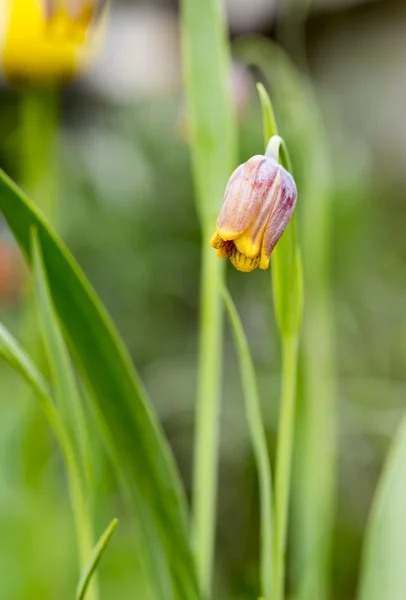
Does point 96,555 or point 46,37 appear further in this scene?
point 46,37

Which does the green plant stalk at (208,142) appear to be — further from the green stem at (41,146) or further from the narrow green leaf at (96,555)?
the green stem at (41,146)

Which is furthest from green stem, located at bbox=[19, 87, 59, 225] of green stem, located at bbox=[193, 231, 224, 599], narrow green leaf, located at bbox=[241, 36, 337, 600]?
green stem, located at bbox=[193, 231, 224, 599]

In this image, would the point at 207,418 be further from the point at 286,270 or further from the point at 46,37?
the point at 46,37

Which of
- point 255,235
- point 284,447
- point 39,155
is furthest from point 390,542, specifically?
point 39,155

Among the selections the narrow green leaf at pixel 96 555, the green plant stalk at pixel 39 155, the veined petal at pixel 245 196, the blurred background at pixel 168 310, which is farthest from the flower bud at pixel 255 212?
the green plant stalk at pixel 39 155

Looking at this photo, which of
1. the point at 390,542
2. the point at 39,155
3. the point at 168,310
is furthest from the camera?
the point at 168,310

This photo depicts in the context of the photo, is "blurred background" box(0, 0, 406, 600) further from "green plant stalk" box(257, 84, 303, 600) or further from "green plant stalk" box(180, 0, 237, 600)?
"green plant stalk" box(257, 84, 303, 600)

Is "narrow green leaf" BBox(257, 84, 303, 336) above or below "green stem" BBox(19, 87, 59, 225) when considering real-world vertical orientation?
below

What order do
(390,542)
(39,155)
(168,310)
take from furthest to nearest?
(168,310)
(39,155)
(390,542)
